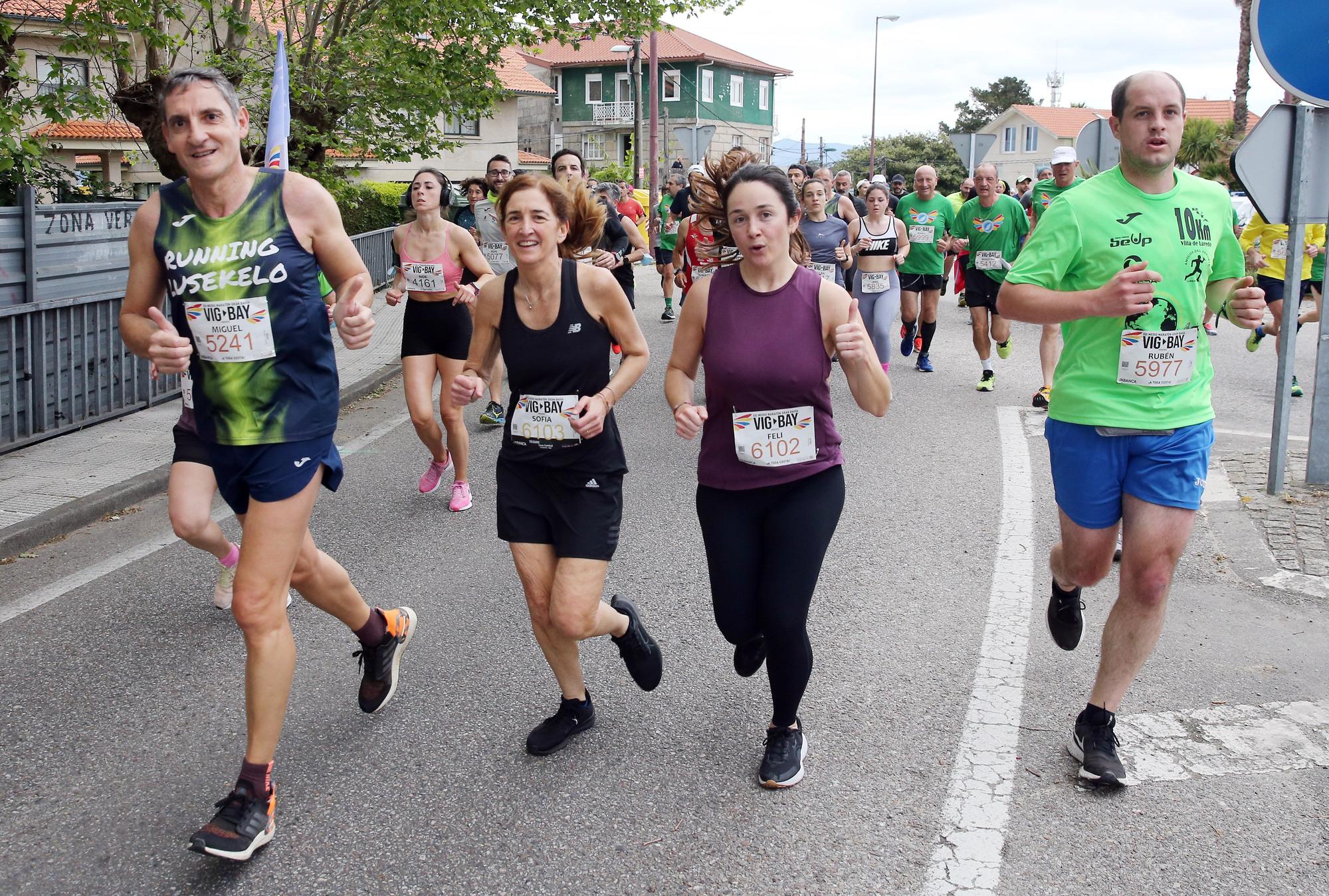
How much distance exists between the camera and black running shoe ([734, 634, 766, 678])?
403 centimetres

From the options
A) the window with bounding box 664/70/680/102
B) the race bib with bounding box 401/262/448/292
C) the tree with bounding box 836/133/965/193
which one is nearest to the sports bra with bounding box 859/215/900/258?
the race bib with bounding box 401/262/448/292

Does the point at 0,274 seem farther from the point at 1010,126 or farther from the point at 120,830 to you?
the point at 1010,126

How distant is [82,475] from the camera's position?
747cm

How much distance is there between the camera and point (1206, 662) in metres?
4.57

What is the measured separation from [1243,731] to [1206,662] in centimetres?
63

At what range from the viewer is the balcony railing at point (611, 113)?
7106 centimetres

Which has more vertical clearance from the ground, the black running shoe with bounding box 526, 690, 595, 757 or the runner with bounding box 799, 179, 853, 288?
the runner with bounding box 799, 179, 853, 288

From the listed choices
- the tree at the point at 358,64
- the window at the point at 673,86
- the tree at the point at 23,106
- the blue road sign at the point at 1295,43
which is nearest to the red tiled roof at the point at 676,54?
the window at the point at 673,86

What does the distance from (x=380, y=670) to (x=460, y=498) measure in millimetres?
2882

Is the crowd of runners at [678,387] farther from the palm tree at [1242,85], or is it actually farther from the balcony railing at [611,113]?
the balcony railing at [611,113]

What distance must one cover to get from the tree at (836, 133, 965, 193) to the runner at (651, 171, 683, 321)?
58.9 meters

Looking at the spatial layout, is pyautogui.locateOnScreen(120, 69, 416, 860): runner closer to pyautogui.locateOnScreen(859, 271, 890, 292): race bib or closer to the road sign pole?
the road sign pole

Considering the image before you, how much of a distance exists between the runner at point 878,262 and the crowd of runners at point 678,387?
6518 millimetres

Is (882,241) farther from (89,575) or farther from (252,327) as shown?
(252,327)
